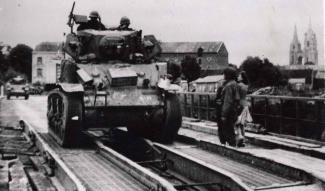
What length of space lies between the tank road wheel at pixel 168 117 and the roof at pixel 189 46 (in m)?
84.1

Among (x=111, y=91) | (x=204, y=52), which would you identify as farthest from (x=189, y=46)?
(x=111, y=91)

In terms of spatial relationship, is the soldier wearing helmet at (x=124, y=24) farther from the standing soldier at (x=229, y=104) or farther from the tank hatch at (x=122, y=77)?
the standing soldier at (x=229, y=104)

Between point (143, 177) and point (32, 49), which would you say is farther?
point (32, 49)

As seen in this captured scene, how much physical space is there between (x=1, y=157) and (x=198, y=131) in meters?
7.02

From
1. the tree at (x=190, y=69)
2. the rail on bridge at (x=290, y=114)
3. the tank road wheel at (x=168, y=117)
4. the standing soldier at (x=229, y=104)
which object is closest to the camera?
the standing soldier at (x=229, y=104)

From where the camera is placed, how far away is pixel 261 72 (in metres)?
59.5

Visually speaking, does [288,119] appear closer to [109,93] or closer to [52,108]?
[109,93]

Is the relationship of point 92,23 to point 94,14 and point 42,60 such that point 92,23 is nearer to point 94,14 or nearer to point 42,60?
point 94,14

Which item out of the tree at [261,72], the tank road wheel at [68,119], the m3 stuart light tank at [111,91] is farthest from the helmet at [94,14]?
the tree at [261,72]

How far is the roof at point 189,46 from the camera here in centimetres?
9656

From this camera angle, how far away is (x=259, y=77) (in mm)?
59375

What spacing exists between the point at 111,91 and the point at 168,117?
1.38 m

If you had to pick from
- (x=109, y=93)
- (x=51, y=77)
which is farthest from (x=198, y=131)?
(x=51, y=77)

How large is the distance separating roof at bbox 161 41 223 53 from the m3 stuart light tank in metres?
83.1
